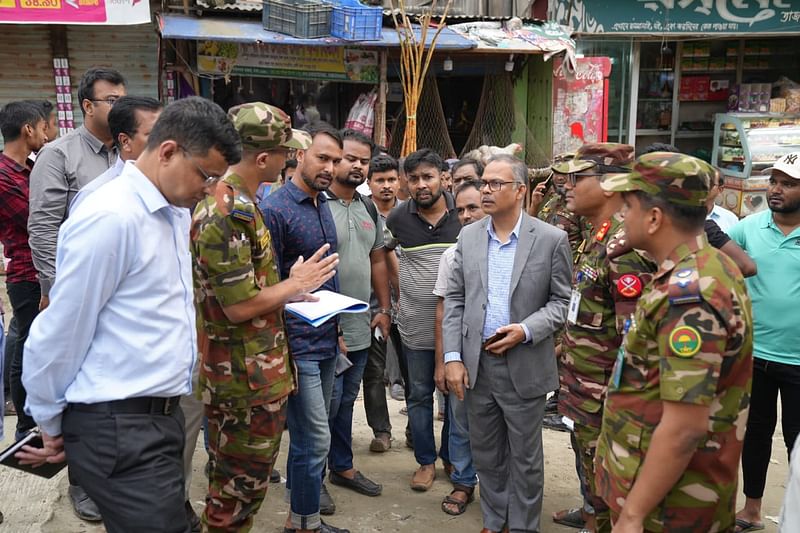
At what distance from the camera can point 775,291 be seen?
13.0 ft

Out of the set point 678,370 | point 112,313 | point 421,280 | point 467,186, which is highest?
point 467,186

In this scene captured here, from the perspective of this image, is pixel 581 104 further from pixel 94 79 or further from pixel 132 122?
pixel 132 122

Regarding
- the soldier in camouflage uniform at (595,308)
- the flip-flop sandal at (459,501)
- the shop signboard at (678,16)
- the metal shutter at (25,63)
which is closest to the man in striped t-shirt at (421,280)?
the flip-flop sandal at (459,501)

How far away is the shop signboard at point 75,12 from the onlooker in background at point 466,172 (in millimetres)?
4407

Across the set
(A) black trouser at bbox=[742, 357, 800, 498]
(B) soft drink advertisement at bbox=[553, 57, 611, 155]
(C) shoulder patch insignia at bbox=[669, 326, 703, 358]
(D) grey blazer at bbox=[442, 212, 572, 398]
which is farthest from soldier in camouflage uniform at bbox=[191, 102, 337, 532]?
(B) soft drink advertisement at bbox=[553, 57, 611, 155]

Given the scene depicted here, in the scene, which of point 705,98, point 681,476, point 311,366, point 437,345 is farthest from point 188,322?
point 705,98

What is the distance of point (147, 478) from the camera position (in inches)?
91.1

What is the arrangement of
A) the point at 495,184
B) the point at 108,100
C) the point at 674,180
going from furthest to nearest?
the point at 108,100 < the point at 495,184 < the point at 674,180

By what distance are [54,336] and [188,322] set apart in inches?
16.7

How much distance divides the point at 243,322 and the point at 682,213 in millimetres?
1724

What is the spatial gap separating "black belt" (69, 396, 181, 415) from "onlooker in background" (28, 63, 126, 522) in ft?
6.23

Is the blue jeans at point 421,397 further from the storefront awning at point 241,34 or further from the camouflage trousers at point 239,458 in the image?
the storefront awning at point 241,34

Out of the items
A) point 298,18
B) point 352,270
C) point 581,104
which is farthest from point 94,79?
point 581,104

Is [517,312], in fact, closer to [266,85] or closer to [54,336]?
[54,336]
